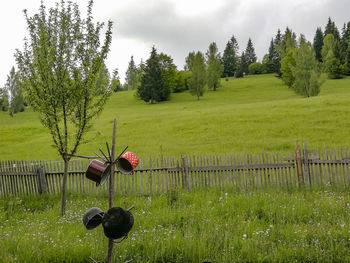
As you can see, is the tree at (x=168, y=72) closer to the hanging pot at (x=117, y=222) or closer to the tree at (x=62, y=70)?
the tree at (x=62, y=70)

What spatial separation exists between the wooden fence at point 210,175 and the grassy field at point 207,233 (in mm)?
1329

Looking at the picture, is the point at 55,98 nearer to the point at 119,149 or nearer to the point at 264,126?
the point at 119,149

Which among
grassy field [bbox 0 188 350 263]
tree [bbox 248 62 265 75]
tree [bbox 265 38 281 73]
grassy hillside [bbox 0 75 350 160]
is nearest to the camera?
grassy field [bbox 0 188 350 263]

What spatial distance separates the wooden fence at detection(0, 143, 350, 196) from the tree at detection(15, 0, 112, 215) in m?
2.59

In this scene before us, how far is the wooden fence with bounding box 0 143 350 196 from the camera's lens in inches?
367

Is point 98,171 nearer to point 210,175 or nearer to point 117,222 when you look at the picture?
point 117,222

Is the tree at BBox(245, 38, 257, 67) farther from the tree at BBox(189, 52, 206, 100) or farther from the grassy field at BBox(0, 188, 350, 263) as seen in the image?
the grassy field at BBox(0, 188, 350, 263)

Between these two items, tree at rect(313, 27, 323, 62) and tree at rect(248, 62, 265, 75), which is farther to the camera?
tree at rect(248, 62, 265, 75)

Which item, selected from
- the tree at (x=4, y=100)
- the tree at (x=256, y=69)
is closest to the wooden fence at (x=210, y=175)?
the tree at (x=4, y=100)

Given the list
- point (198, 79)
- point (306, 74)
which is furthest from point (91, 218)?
point (198, 79)

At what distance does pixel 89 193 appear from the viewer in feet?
32.7

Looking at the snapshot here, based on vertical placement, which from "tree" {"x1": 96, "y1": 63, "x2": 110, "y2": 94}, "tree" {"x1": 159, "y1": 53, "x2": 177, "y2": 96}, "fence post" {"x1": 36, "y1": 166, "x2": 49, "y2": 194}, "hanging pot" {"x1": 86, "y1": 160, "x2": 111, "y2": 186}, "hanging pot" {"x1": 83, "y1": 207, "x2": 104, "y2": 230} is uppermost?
"tree" {"x1": 159, "y1": 53, "x2": 177, "y2": 96}

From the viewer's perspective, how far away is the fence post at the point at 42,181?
10.2 metres

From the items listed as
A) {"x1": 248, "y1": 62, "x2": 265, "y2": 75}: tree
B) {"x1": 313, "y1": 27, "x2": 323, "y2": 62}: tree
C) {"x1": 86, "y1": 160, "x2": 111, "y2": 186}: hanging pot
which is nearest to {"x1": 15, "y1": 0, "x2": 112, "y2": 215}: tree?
{"x1": 86, "y1": 160, "x2": 111, "y2": 186}: hanging pot
